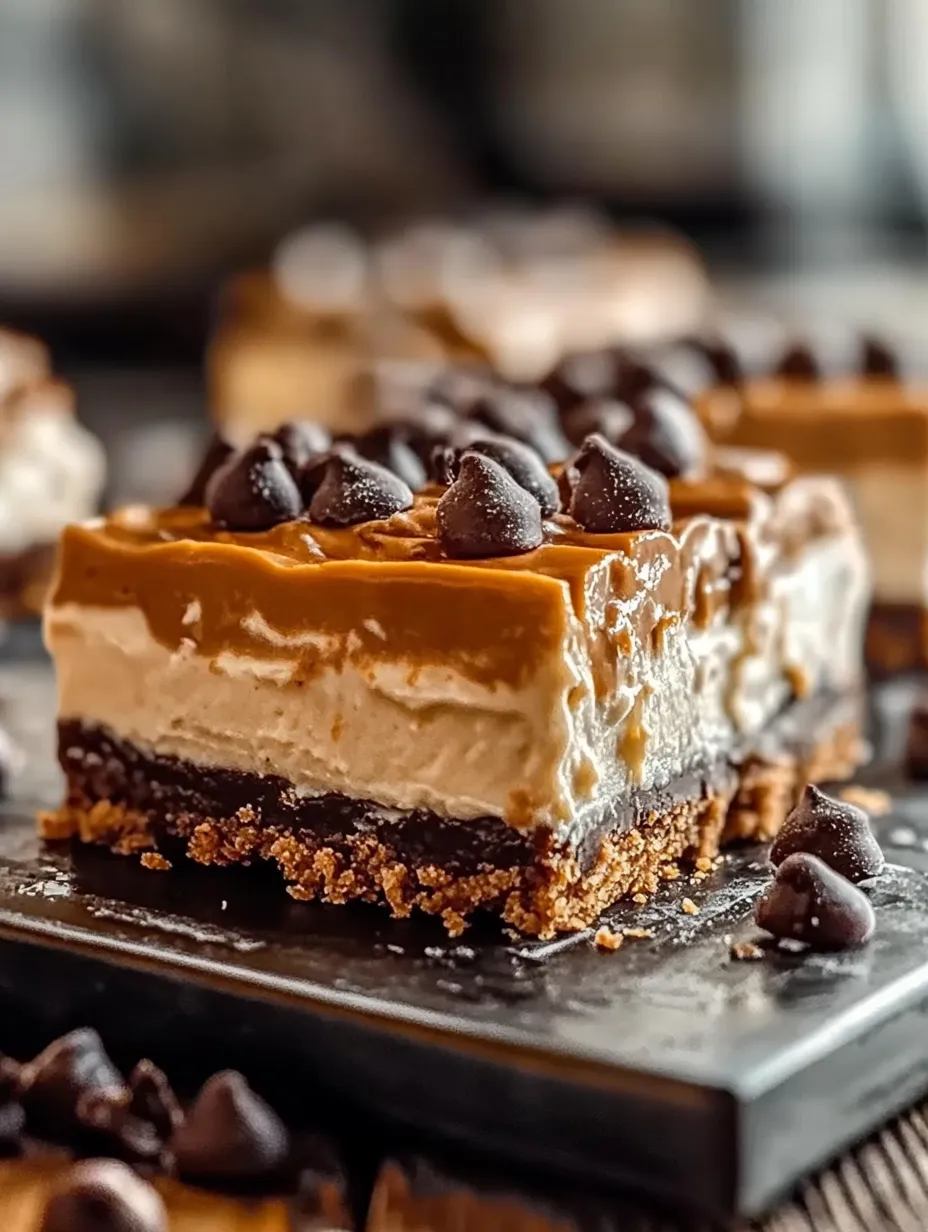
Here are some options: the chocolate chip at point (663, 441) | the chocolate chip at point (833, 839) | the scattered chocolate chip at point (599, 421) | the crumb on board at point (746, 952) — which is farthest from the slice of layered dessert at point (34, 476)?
the crumb on board at point (746, 952)

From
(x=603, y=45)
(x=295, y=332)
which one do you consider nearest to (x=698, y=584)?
(x=295, y=332)

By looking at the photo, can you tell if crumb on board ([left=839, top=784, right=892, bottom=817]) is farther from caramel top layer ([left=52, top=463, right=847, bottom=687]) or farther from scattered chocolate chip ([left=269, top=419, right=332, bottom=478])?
scattered chocolate chip ([left=269, top=419, right=332, bottom=478])

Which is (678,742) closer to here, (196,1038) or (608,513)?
(608,513)

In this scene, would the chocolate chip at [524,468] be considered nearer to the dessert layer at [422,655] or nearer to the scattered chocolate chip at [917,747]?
the dessert layer at [422,655]

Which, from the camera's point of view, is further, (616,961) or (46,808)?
(46,808)

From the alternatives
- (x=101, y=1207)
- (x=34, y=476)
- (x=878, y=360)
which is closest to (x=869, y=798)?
(x=101, y=1207)

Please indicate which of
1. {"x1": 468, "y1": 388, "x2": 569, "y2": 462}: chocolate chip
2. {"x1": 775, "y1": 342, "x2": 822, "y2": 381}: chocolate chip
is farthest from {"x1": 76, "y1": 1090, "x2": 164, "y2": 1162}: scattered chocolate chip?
{"x1": 775, "y1": 342, "x2": 822, "y2": 381}: chocolate chip
